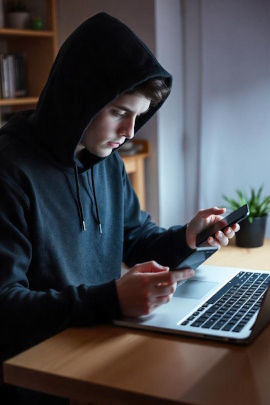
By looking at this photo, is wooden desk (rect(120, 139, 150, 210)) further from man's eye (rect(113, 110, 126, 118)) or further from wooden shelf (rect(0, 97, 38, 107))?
man's eye (rect(113, 110, 126, 118))

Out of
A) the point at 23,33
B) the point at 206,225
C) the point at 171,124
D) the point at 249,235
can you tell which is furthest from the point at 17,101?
the point at 206,225

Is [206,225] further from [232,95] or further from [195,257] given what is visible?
[232,95]

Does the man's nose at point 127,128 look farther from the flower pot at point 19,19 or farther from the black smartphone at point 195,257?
the flower pot at point 19,19

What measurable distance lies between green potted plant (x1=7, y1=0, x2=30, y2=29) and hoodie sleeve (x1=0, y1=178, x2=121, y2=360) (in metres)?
2.38

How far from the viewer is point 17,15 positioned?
3482mm

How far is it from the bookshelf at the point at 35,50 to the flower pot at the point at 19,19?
0.17 ft

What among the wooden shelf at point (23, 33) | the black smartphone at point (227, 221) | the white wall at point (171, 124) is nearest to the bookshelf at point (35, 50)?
the wooden shelf at point (23, 33)

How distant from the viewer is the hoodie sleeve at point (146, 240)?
5.37ft

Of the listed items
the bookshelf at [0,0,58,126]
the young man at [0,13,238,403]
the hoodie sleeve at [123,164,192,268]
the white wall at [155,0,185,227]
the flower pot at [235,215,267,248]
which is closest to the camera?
the young man at [0,13,238,403]

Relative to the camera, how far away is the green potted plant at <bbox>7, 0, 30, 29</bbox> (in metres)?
3.49

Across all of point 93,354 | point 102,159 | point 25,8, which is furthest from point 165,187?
point 93,354

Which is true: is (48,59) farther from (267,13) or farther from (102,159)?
(102,159)

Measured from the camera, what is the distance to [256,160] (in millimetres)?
3439

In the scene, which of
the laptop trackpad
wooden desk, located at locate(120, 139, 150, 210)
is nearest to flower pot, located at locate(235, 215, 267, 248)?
the laptop trackpad
